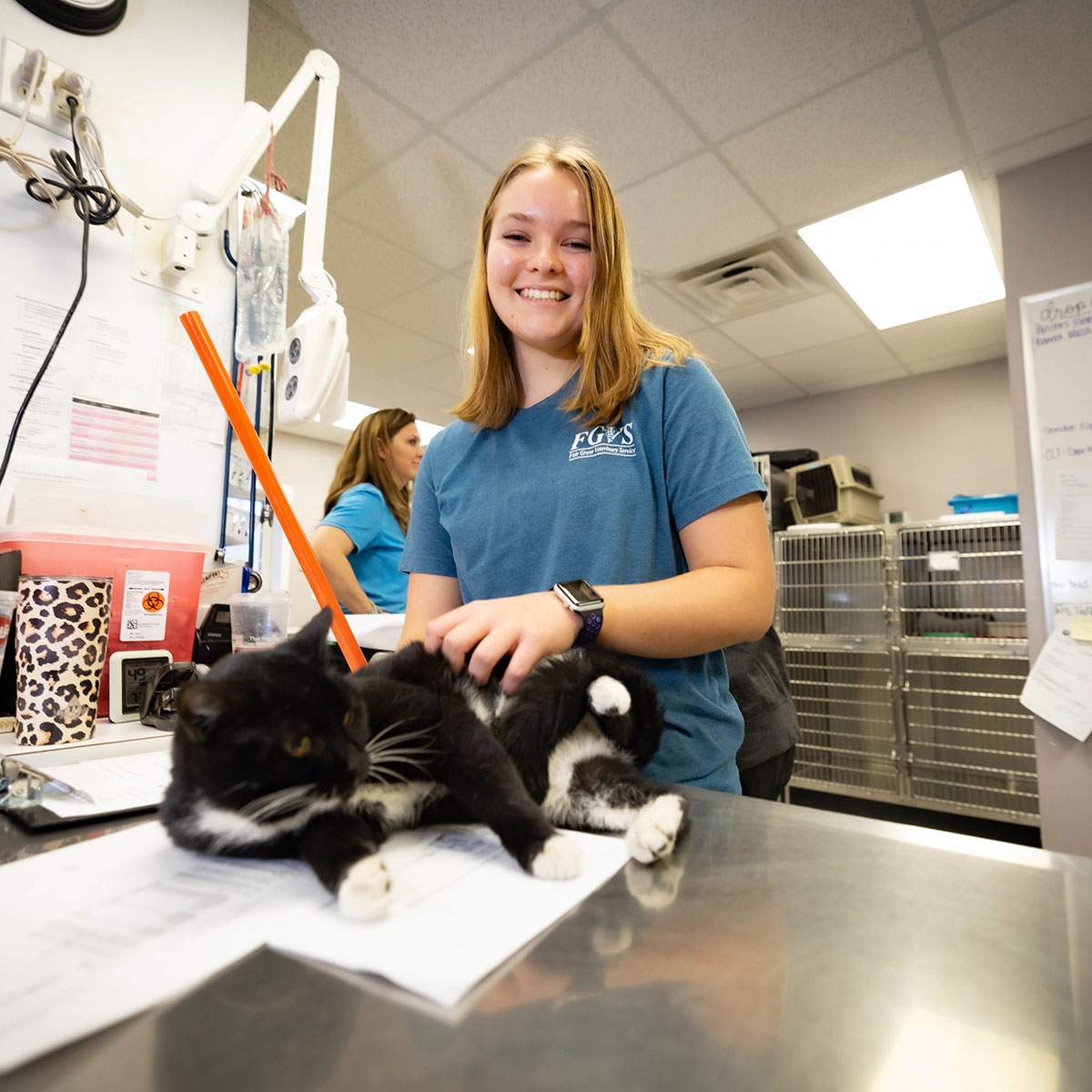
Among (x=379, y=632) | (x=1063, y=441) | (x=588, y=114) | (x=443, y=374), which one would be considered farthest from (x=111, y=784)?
(x=443, y=374)

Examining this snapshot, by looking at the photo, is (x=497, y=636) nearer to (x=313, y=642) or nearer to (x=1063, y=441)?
(x=313, y=642)

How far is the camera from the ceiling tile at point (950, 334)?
3170mm

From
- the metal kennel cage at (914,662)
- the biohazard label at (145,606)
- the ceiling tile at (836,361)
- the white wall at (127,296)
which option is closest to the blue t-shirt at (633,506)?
the biohazard label at (145,606)

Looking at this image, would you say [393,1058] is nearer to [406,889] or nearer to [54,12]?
[406,889]

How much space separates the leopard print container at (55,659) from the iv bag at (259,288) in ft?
2.45

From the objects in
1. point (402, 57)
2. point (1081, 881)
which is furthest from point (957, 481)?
point (1081, 881)

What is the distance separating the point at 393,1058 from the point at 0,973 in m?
0.19

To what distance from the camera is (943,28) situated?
169 centimetres

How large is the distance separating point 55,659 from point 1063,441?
2586mm

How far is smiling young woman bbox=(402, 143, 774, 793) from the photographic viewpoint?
63 cm

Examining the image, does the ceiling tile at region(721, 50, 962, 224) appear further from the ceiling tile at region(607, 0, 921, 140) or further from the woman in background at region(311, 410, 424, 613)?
the woman in background at region(311, 410, 424, 613)

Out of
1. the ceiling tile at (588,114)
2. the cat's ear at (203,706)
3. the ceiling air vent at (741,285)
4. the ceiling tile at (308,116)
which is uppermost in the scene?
the ceiling tile at (308,116)

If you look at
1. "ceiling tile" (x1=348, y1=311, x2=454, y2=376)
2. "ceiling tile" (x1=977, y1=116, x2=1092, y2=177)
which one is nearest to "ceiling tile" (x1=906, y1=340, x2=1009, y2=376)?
"ceiling tile" (x1=977, y1=116, x2=1092, y2=177)

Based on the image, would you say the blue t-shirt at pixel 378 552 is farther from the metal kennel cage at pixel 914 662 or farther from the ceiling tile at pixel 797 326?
the ceiling tile at pixel 797 326
